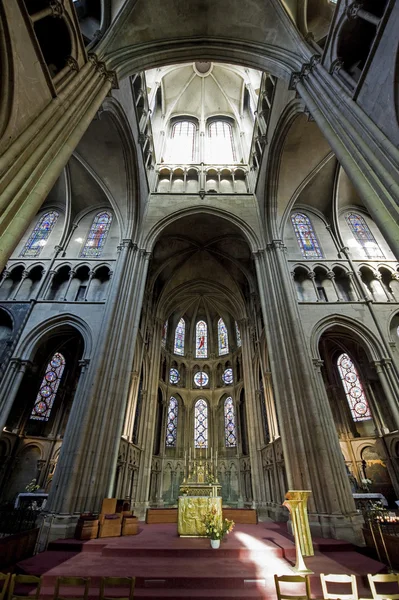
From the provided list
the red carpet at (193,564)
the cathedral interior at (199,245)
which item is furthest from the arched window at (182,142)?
the red carpet at (193,564)

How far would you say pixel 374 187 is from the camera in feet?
18.0

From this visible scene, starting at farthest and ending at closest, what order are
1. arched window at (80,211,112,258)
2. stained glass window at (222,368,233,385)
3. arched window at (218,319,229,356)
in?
arched window at (218,319,229,356)
stained glass window at (222,368,233,385)
arched window at (80,211,112,258)

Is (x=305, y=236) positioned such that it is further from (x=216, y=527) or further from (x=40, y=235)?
(x=40, y=235)

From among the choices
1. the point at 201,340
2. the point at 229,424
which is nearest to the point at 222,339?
the point at 201,340

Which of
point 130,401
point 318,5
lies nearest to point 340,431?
point 130,401

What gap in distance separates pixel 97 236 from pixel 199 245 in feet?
22.1

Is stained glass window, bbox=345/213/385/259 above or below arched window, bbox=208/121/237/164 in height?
below

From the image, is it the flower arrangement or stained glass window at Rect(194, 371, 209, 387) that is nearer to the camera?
the flower arrangement

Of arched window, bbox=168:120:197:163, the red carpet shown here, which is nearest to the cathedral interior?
arched window, bbox=168:120:197:163

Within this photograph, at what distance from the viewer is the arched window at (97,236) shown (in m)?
14.7

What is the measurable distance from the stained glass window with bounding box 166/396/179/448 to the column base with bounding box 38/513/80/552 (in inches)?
502

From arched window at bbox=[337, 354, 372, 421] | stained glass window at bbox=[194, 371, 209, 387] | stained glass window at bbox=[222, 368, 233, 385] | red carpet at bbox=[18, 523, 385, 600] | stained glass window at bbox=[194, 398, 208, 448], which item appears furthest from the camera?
stained glass window at bbox=[194, 371, 209, 387]

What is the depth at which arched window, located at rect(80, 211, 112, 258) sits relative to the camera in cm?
1469

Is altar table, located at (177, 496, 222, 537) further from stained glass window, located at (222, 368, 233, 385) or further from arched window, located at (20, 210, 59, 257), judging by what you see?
stained glass window, located at (222, 368, 233, 385)
